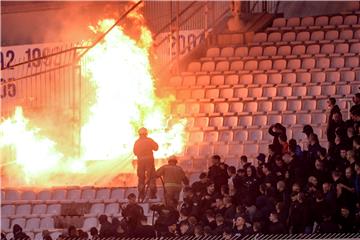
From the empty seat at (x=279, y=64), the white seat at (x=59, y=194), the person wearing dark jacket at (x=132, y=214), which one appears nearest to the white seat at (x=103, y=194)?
the white seat at (x=59, y=194)

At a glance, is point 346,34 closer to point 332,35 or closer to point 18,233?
point 332,35

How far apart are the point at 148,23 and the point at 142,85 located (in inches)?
95.4

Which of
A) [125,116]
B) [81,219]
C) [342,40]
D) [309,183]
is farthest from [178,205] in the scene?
[342,40]

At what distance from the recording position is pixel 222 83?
24766mm

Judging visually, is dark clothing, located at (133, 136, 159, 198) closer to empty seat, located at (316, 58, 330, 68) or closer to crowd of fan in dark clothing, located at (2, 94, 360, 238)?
crowd of fan in dark clothing, located at (2, 94, 360, 238)

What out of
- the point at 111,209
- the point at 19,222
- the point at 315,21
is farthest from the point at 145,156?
the point at 315,21

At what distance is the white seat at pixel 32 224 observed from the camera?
2100cm

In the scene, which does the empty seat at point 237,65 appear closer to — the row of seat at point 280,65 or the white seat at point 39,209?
the row of seat at point 280,65

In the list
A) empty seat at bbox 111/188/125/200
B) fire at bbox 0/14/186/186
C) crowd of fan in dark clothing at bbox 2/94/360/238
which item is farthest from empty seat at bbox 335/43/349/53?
empty seat at bbox 111/188/125/200

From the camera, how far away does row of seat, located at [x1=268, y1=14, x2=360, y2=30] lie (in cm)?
2588

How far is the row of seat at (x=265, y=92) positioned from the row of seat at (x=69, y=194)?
361 centimetres

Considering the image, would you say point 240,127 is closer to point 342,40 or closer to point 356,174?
point 342,40

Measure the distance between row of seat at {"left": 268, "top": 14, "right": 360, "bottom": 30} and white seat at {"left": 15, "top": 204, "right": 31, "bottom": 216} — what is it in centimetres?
720

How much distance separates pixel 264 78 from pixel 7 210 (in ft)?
18.6
